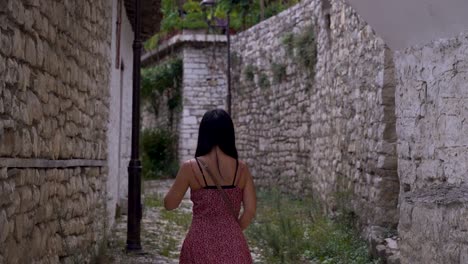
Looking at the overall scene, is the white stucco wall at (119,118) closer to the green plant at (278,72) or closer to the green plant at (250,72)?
the green plant at (278,72)

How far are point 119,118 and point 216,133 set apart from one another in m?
5.33

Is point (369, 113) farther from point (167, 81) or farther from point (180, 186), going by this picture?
point (167, 81)

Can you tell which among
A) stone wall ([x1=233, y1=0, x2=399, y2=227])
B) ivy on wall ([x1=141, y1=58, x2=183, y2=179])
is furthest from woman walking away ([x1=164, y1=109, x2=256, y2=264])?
ivy on wall ([x1=141, y1=58, x2=183, y2=179])

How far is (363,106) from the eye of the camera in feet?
26.1

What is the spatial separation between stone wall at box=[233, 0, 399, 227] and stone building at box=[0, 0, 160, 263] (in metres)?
2.58

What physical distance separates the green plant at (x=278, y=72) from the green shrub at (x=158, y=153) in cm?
598

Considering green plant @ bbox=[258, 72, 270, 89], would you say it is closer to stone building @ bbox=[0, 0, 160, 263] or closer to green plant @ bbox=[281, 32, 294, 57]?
green plant @ bbox=[281, 32, 294, 57]

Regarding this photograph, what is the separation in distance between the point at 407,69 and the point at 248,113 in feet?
35.5

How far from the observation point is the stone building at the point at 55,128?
10.7 feet

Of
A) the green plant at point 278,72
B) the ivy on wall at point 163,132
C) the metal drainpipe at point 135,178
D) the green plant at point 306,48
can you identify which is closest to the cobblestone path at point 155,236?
the metal drainpipe at point 135,178

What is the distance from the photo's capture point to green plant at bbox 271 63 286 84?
1344 centimetres

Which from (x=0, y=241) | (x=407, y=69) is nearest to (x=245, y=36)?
(x=407, y=69)

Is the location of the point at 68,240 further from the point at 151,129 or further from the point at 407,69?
the point at 151,129

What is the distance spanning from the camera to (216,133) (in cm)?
375
